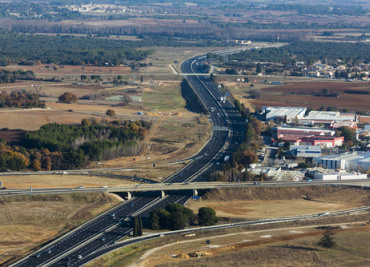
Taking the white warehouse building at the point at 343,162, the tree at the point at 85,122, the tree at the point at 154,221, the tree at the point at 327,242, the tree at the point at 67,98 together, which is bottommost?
the tree at the point at 327,242

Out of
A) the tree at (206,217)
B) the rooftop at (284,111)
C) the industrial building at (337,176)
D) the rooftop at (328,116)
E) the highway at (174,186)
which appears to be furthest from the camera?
the rooftop at (284,111)

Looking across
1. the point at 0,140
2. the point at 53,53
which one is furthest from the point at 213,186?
the point at 53,53

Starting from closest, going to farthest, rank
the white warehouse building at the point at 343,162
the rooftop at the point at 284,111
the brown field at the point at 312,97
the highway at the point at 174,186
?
the highway at the point at 174,186, the white warehouse building at the point at 343,162, the rooftop at the point at 284,111, the brown field at the point at 312,97

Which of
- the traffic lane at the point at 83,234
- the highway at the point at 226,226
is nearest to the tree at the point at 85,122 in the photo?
the traffic lane at the point at 83,234

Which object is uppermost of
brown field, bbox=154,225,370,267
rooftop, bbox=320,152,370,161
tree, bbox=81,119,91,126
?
tree, bbox=81,119,91,126

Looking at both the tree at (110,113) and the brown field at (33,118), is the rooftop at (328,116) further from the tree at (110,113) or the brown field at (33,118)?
the brown field at (33,118)

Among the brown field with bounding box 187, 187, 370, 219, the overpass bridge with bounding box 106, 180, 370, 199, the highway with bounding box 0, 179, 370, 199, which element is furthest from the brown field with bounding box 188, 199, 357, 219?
the highway with bounding box 0, 179, 370, 199

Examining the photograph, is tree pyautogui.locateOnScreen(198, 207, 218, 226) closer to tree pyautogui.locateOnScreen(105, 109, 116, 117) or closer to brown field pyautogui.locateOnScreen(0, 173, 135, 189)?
brown field pyautogui.locateOnScreen(0, 173, 135, 189)
